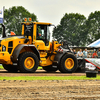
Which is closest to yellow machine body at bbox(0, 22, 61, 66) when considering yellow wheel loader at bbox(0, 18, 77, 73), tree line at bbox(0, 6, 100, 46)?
yellow wheel loader at bbox(0, 18, 77, 73)

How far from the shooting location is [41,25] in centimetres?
1833

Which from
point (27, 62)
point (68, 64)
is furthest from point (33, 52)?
point (68, 64)

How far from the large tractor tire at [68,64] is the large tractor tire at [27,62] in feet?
5.83

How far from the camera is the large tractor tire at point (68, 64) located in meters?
18.5

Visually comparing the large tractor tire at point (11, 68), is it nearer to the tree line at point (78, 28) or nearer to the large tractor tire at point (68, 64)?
the large tractor tire at point (68, 64)

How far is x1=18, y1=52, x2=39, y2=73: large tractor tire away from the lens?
17.2 metres

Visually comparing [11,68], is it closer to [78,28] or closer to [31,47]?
[31,47]

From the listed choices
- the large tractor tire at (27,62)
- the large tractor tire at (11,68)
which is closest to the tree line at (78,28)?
the large tractor tire at (11,68)

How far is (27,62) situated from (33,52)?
2.99 feet

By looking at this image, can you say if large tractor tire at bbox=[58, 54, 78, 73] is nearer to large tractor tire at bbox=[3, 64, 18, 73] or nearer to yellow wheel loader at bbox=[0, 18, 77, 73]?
yellow wheel loader at bbox=[0, 18, 77, 73]

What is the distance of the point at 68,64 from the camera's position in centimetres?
1891

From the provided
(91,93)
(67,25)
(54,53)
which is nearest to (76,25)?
(67,25)

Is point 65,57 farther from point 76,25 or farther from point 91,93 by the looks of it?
point 76,25

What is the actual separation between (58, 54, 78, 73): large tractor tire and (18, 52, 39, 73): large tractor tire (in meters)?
1.78
